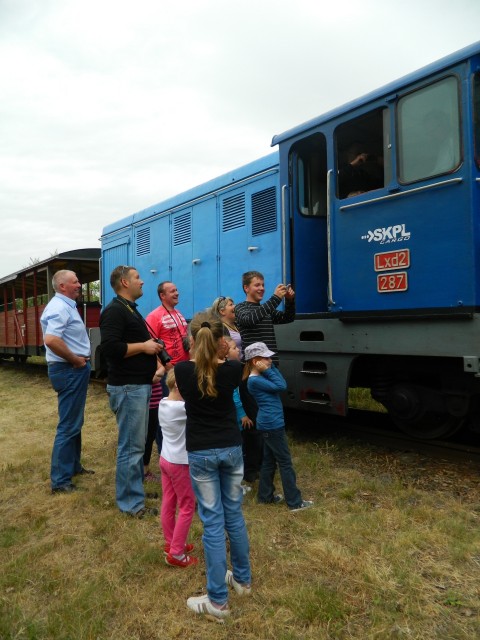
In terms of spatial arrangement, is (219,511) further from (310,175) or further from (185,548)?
(310,175)

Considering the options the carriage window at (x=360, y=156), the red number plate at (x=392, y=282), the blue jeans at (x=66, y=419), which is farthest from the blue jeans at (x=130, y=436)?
the carriage window at (x=360, y=156)

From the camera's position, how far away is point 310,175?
5.94 meters

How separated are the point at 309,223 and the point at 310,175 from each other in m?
0.53

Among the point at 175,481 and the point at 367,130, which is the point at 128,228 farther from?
the point at 175,481

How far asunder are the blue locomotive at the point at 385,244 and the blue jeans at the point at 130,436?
6.52 feet

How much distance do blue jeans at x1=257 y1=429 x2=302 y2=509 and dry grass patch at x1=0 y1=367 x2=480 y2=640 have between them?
0.11 meters

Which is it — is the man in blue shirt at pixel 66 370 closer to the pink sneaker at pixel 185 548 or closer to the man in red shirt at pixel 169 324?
the man in red shirt at pixel 169 324

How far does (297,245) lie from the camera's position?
584 centimetres

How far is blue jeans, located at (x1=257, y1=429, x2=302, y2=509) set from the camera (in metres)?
3.88

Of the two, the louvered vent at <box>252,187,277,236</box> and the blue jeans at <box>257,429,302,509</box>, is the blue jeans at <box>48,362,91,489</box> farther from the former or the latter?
Answer: the louvered vent at <box>252,187,277,236</box>

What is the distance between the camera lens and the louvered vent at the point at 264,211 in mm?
6523

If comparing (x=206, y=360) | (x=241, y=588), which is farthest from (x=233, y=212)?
(x=241, y=588)

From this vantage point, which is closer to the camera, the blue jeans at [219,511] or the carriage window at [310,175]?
the blue jeans at [219,511]

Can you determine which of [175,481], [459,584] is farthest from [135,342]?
[459,584]
